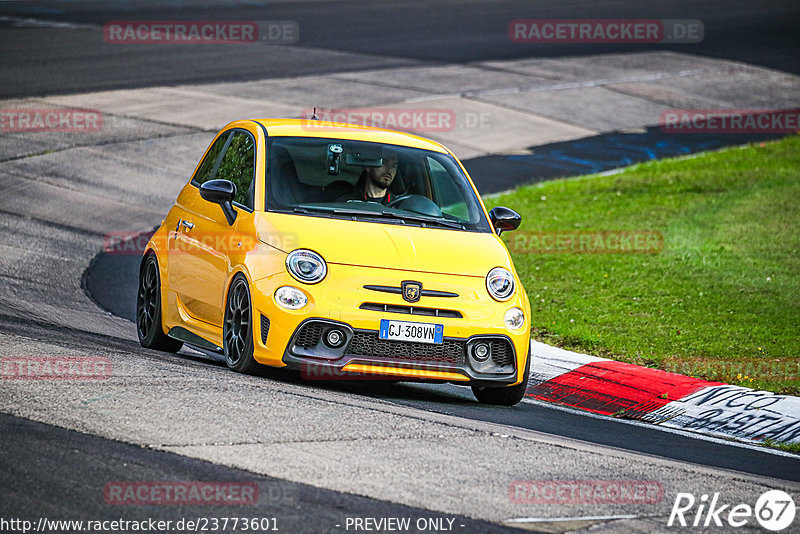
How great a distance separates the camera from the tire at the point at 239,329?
8211 millimetres

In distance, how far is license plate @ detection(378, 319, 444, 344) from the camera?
8.03m

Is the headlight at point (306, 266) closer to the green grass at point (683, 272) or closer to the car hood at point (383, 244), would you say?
A: the car hood at point (383, 244)

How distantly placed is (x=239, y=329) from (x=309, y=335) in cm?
63

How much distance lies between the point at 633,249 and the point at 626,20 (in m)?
24.2

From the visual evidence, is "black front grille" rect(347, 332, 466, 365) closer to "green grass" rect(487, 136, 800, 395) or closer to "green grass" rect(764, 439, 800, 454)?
"green grass" rect(764, 439, 800, 454)

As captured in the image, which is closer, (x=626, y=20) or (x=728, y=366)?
(x=728, y=366)

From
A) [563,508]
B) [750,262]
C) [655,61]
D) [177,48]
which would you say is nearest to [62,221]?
[750,262]

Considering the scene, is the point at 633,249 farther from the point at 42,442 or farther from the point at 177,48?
the point at 177,48

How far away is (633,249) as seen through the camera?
15.0 m

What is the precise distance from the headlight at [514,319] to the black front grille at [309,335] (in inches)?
50.7
